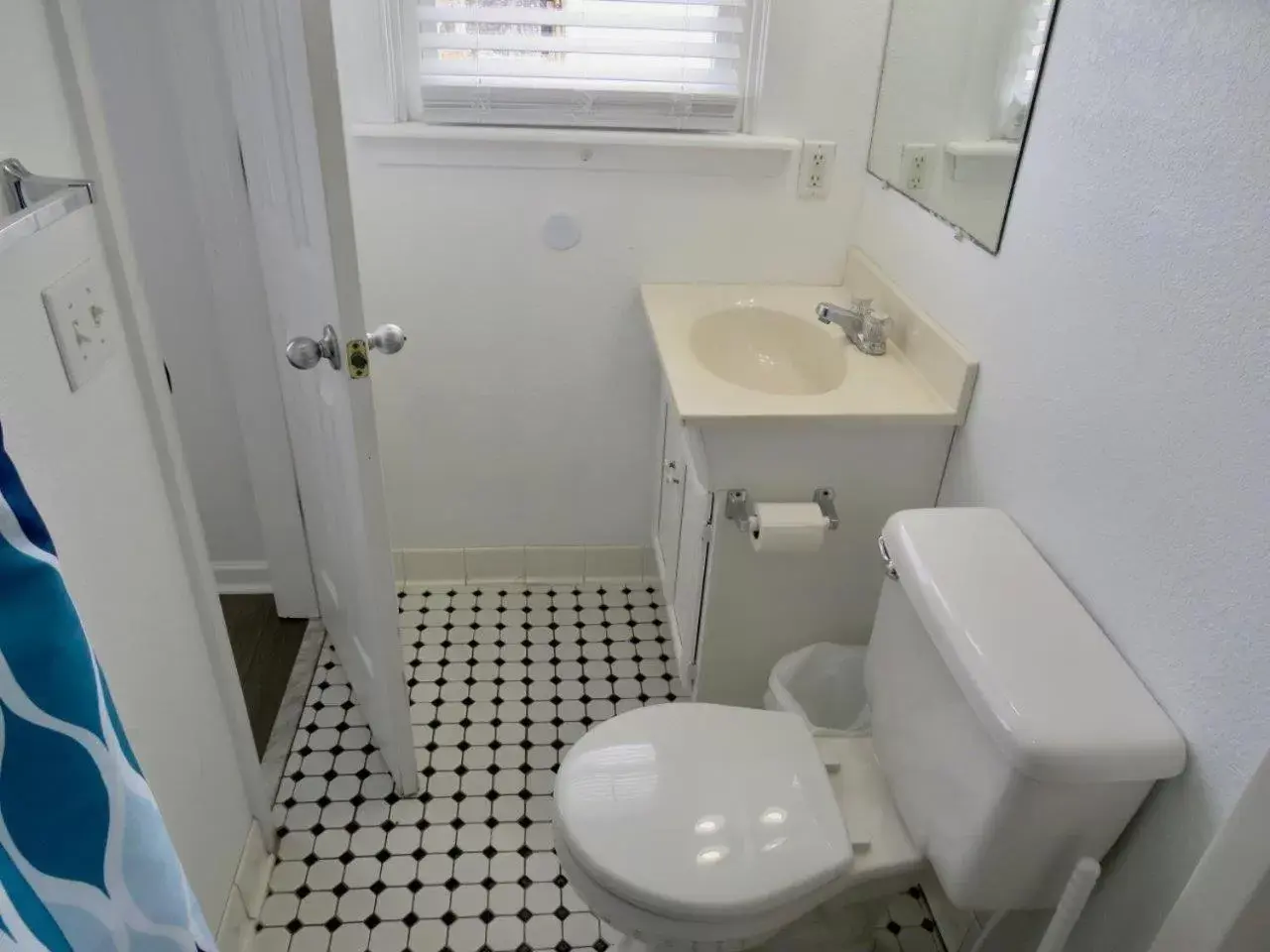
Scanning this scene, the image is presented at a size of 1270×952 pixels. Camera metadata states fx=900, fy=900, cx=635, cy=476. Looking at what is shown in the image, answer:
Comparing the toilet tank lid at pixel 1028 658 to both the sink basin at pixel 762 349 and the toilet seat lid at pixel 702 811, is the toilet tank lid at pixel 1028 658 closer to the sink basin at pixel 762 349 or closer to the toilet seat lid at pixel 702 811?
the toilet seat lid at pixel 702 811

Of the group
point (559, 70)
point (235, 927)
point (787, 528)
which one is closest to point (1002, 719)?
point (787, 528)

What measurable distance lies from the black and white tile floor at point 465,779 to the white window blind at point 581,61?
1.17m

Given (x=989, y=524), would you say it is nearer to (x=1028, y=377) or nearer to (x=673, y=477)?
(x=1028, y=377)

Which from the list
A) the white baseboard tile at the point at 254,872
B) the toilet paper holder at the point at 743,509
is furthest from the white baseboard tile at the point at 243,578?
the toilet paper holder at the point at 743,509

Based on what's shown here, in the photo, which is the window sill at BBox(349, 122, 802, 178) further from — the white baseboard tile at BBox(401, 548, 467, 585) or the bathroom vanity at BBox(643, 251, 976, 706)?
the white baseboard tile at BBox(401, 548, 467, 585)

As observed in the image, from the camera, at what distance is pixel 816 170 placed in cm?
194

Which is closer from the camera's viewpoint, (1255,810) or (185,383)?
(1255,810)

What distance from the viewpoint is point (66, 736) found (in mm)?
561

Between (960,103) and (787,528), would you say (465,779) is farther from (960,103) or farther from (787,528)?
(960,103)

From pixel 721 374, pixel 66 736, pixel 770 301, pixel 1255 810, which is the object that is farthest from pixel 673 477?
pixel 66 736

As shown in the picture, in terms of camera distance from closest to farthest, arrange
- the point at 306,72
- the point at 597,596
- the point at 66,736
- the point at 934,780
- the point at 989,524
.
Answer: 1. the point at 66,736
2. the point at 306,72
3. the point at 934,780
4. the point at 989,524
5. the point at 597,596

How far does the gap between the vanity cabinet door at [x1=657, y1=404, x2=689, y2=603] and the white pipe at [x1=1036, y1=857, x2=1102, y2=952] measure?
979 millimetres

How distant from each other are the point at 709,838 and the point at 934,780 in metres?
0.31

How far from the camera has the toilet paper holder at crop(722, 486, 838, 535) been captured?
1.56 m
